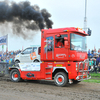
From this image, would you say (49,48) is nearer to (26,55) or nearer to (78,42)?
(78,42)

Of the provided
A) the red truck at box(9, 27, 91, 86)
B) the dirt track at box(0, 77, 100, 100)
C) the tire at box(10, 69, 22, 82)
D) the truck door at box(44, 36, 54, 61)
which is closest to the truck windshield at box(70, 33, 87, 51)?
the red truck at box(9, 27, 91, 86)

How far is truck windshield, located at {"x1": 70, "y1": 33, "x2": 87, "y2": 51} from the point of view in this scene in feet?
28.6

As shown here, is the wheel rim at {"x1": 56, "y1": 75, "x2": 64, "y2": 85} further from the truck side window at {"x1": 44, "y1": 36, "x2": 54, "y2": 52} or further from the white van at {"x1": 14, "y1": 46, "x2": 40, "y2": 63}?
the white van at {"x1": 14, "y1": 46, "x2": 40, "y2": 63}

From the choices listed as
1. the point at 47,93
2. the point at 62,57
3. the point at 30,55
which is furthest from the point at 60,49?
the point at 30,55

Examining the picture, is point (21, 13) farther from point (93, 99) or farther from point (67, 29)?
point (93, 99)

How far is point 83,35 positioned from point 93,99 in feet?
14.4

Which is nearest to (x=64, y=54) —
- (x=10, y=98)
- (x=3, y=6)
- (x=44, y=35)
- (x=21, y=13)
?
(x=44, y=35)

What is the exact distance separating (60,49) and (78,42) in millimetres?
1097

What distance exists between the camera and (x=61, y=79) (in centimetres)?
895

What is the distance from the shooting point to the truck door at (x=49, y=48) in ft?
30.1

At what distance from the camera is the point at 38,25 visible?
15.6 metres

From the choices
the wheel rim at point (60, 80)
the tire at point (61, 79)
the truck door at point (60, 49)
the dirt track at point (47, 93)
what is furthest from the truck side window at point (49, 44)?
the dirt track at point (47, 93)

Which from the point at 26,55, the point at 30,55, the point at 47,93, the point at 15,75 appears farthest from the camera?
the point at 26,55

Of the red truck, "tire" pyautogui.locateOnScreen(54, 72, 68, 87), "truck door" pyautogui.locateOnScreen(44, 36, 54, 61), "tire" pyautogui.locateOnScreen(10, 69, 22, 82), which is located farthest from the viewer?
"tire" pyautogui.locateOnScreen(10, 69, 22, 82)
